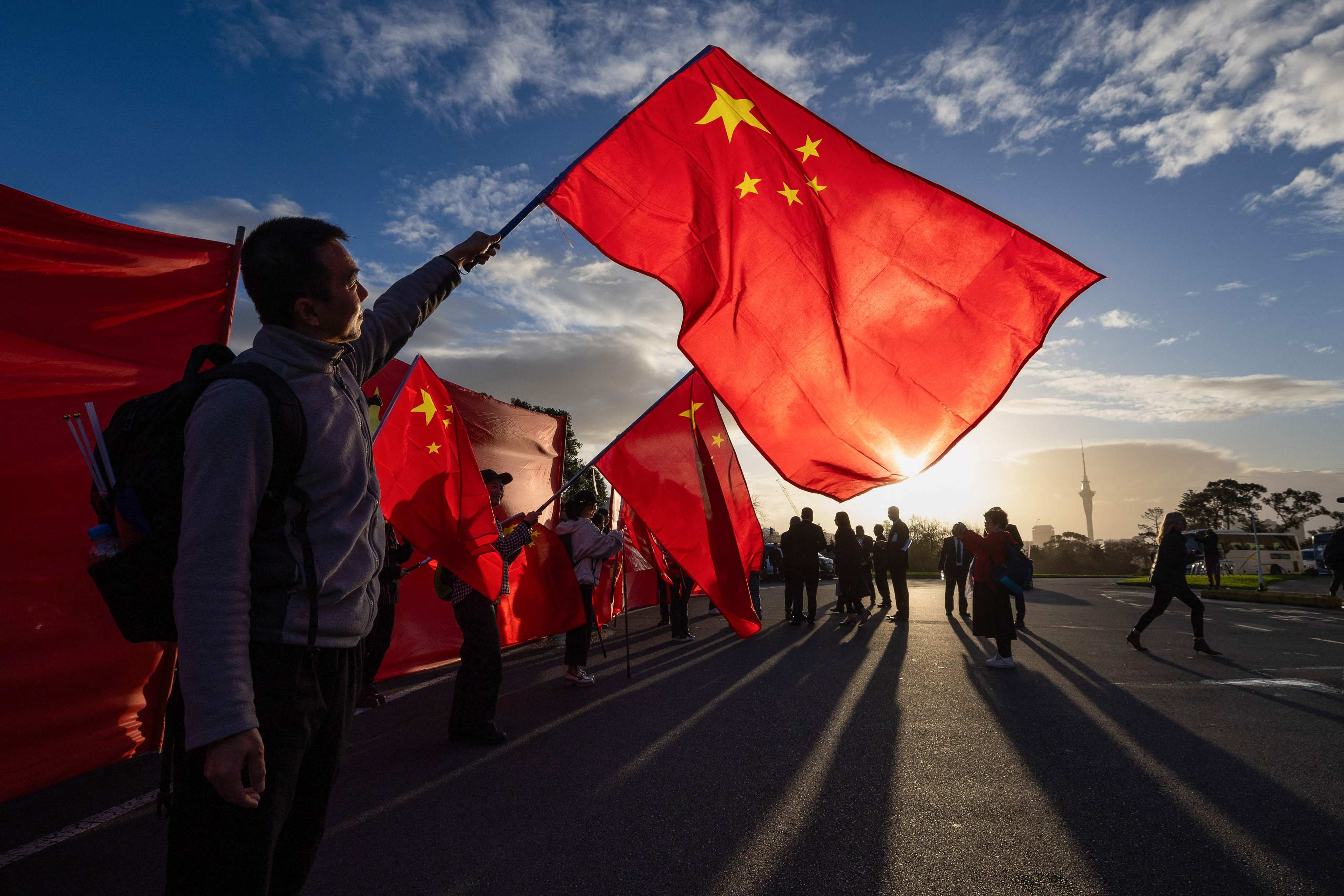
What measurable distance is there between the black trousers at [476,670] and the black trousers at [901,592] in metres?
9.19

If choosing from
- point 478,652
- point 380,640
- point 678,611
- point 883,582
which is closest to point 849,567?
point 883,582

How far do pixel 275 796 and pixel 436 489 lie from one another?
14.9 feet

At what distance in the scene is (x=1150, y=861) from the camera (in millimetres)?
3121

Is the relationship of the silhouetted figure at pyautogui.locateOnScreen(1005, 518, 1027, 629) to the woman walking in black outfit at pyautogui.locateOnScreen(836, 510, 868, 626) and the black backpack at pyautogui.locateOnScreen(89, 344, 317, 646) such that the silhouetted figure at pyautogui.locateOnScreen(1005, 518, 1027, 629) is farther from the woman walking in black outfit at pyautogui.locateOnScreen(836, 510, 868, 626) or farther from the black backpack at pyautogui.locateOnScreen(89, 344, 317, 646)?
the black backpack at pyautogui.locateOnScreen(89, 344, 317, 646)

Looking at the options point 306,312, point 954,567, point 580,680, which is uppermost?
point 306,312

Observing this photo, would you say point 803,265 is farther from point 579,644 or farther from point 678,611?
point 678,611

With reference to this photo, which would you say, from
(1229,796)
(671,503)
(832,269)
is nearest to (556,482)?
(671,503)

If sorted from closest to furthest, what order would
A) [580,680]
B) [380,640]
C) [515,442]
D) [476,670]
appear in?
[476,670] → [380,640] → [580,680] → [515,442]

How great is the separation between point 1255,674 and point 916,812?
6.04 meters

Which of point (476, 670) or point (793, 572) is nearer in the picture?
point (476, 670)

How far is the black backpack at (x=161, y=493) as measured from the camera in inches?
55.4

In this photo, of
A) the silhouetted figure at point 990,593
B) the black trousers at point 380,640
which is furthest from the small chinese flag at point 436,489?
the silhouetted figure at point 990,593

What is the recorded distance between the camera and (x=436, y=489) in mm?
5848

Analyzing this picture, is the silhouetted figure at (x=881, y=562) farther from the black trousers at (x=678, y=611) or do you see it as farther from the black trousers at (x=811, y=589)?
the black trousers at (x=678, y=611)
